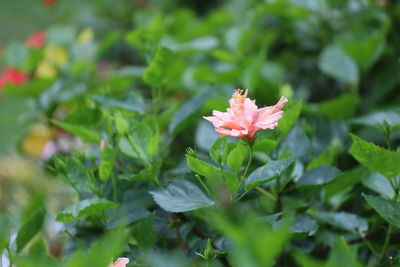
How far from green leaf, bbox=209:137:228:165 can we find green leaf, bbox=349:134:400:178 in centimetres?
14

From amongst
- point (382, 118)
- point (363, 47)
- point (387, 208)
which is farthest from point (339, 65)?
point (387, 208)

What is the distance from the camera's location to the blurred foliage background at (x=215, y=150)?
1.81 ft

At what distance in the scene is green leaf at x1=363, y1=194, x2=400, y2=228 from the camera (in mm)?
527

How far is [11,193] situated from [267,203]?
990 millimetres

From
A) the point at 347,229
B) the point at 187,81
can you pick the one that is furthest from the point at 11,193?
the point at 347,229

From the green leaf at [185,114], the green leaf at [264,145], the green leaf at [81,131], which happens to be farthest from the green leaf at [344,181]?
the green leaf at [81,131]

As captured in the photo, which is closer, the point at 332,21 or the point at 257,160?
the point at 257,160

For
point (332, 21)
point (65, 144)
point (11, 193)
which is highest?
point (332, 21)

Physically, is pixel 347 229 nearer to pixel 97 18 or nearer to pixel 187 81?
pixel 187 81

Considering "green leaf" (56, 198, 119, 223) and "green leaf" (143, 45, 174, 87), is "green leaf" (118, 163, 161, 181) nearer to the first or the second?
"green leaf" (56, 198, 119, 223)

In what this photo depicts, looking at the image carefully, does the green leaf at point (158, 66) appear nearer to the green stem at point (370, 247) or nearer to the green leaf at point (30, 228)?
the green leaf at point (30, 228)

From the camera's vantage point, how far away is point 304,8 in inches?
42.8

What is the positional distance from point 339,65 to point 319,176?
0.45 metres

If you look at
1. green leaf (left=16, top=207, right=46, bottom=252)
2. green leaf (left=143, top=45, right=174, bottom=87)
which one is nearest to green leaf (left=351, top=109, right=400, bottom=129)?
green leaf (left=143, top=45, right=174, bottom=87)
